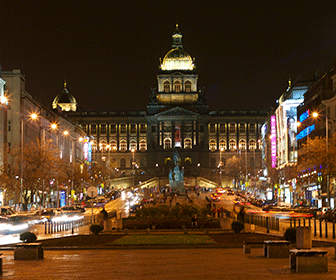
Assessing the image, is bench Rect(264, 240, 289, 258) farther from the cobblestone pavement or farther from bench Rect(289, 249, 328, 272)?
bench Rect(289, 249, 328, 272)

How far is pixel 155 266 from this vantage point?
20.9 m

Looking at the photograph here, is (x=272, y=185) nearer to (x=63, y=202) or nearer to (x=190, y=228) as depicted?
(x=63, y=202)

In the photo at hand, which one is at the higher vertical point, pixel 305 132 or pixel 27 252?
pixel 305 132

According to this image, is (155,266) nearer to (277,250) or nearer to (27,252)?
(277,250)

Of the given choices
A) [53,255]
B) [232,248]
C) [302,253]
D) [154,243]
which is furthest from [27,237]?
[302,253]

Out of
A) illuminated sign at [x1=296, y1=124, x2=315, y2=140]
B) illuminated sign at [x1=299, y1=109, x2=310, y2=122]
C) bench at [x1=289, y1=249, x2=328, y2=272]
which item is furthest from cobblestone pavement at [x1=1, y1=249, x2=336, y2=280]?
illuminated sign at [x1=299, y1=109, x2=310, y2=122]

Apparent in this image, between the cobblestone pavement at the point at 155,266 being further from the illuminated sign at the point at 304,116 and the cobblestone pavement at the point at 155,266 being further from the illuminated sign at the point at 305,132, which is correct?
the illuminated sign at the point at 304,116

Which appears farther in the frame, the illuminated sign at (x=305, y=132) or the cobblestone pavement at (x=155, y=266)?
the illuminated sign at (x=305, y=132)

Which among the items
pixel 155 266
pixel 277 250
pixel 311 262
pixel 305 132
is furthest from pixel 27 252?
pixel 305 132

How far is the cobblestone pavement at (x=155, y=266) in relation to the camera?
1844cm

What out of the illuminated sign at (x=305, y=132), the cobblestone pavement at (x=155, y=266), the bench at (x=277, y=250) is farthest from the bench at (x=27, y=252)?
the illuminated sign at (x=305, y=132)

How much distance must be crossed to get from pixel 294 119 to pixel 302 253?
102 m

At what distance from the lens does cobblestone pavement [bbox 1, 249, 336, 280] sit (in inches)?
726

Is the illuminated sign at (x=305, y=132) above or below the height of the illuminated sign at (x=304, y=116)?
below
